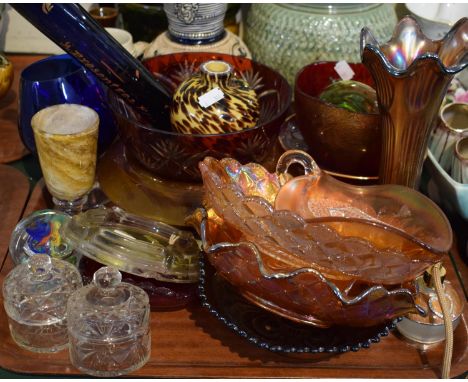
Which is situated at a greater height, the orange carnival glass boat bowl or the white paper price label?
the white paper price label

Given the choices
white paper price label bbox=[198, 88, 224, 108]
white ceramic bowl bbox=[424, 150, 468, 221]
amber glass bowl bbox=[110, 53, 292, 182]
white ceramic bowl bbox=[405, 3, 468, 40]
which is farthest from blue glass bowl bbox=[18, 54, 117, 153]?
white ceramic bowl bbox=[405, 3, 468, 40]

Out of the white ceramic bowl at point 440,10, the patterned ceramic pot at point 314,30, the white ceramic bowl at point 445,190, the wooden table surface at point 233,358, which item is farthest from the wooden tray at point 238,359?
the white ceramic bowl at point 440,10

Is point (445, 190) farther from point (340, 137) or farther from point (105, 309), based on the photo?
point (105, 309)

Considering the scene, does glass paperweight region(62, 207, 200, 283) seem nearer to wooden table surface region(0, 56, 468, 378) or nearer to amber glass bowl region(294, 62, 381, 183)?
wooden table surface region(0, 56, 468, 378)

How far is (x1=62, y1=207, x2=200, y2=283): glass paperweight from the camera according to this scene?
564 millimetres

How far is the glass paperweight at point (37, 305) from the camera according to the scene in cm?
54

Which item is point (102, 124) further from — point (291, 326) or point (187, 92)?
point (291, 326)

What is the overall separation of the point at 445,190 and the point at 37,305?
45 cm

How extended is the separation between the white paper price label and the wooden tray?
0.74 feet

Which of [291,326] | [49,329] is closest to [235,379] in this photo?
[291,326]

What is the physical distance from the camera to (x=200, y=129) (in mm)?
641

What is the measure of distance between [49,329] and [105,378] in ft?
0.22

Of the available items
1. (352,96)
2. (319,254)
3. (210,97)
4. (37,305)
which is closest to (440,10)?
(352,96)

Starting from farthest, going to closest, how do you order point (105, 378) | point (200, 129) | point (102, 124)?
point (102, 124) → point (200, 129) → point (105, 378)
